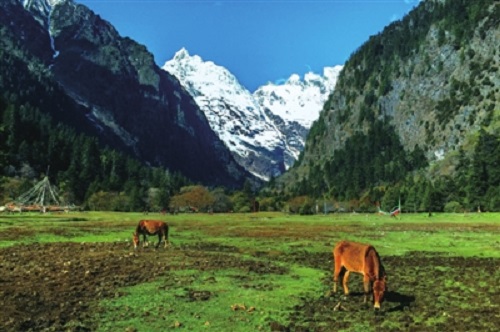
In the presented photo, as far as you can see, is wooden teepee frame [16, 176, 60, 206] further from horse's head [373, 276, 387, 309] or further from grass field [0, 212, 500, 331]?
horse's head [373, 276, 387, 309]

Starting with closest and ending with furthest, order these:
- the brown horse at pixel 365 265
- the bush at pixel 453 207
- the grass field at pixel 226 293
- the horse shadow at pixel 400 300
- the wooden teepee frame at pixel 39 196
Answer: the grass field at pixel 226 293, the brown horse at pixel 365 265, the horse shadow at pixel 400 300, the wooden teepee frame at pixel 39 196, the bush at pixel 453 207

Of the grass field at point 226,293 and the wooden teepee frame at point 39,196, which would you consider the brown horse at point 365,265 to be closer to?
the grass field at point 226,293

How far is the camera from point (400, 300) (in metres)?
22.0

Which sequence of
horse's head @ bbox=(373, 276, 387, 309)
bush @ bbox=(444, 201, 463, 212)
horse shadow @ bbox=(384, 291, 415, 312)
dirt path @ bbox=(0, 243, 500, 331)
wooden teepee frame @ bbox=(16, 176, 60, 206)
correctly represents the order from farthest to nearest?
bush @ bbox=(444, 201, 463, 212) → wooden teepee frame @ bbox=(16, 176, 60, 206) → horse shadow @ bbox=(384, 291, 415, 312) → horse's head @ bbox=(373, 276, 387, 309) → dirt path @ bbox=(0, 243, 500, 331)

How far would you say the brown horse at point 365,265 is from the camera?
19828 millimetres

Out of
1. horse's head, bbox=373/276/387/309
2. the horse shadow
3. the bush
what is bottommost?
the horse shadow

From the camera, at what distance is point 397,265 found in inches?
1344

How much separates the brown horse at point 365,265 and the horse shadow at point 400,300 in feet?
4.04

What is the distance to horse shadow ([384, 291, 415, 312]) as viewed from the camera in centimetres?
2048

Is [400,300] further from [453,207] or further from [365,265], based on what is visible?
[453,207]

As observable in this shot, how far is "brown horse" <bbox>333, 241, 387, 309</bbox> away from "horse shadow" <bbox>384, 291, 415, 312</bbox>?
4.04 feet

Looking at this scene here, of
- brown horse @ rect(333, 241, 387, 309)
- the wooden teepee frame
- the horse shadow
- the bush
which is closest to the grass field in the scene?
the horse shadow

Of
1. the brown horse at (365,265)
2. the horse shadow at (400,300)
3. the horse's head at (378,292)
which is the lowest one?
the horse shadow at (400,300)

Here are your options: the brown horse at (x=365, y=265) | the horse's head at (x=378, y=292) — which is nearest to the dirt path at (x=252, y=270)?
the horse's head at (x=378, y=292)
